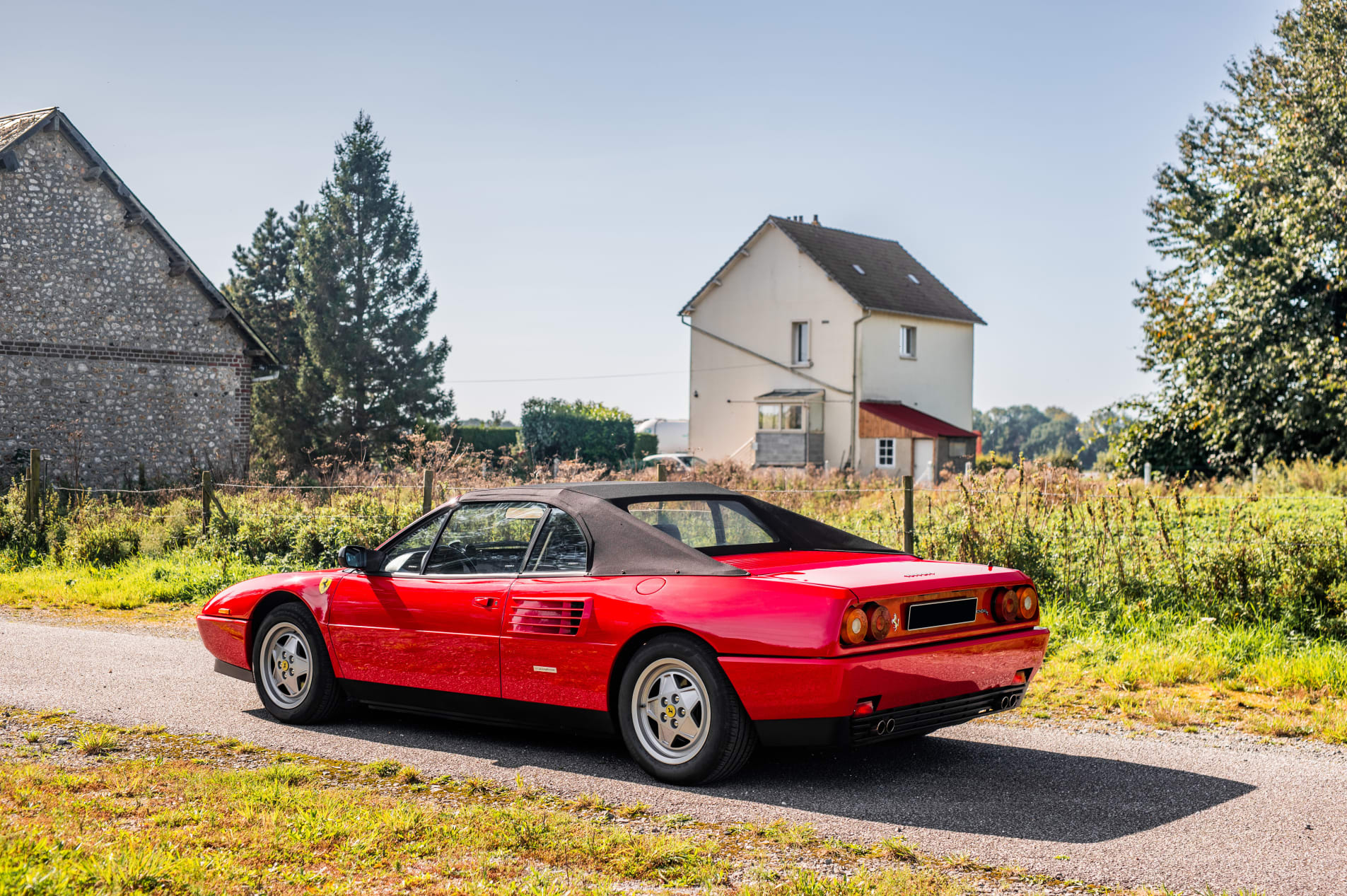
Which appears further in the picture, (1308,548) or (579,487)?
(1308,548)

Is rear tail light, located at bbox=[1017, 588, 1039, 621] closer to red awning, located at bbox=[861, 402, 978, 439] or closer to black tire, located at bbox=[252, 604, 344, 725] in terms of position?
black tire, located at bbox=[252, 604, 344, 725]

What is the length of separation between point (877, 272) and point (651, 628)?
42206 millimetres

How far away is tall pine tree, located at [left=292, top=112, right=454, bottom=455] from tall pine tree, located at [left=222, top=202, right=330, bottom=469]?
3.04 feet

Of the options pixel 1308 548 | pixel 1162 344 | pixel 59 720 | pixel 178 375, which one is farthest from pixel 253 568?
pixel 1162 344

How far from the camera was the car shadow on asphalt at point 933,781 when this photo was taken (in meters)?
5.03

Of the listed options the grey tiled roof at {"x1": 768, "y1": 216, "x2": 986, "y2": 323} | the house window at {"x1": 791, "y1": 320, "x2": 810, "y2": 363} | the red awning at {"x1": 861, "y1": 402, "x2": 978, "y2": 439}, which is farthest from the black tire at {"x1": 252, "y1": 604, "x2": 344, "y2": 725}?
the house window at {"x1": 791, "y1": 320, "x2": 810, "y2": 363}

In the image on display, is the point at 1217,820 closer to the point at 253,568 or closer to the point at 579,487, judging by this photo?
the point at 579,487

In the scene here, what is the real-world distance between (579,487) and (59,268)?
23568 mm

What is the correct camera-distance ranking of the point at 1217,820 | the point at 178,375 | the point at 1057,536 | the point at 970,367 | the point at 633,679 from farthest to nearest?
the point at 970,367 → the point at 178,375 → the point at 1057,536 → the point at 633,679 → the point at 1217,820

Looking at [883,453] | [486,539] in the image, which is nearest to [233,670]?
[486,539]

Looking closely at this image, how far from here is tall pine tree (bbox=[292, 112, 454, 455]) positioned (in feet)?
155

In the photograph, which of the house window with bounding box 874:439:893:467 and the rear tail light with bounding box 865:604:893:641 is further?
the house window with bounding box 874:439:893:467

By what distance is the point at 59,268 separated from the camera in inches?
1016

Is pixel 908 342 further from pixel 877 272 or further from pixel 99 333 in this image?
pixel 99 333
